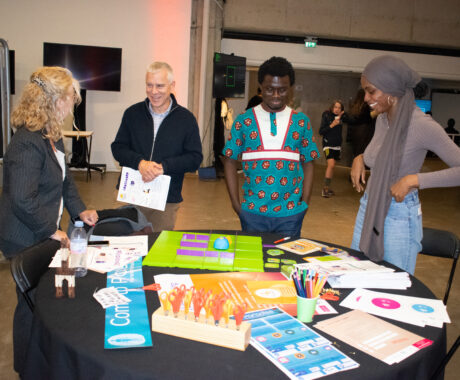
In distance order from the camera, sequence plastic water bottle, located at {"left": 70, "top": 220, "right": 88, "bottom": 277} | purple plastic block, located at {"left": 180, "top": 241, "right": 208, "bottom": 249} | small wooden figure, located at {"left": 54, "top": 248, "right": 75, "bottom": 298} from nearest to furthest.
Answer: small wooden figure, located at {"left": 54, "top": 248, "right": 75, "bottom": 298}
plastic water bottle, located at {"left": 70, "top": 220, "right": 88, "bottom": 277}
purple plastic block, located at {"left": 180, "top": 241, "right": 208, "bottom": 249}

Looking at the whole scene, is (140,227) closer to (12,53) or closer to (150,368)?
(150,368)

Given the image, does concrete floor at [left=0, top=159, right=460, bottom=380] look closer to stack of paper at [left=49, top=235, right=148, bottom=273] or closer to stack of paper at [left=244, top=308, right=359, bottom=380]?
stack of paper at [left=49, top=235, right=148, bottom=273]

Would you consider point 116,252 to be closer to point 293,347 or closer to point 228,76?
point 293,347

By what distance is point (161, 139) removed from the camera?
2898 millimetres

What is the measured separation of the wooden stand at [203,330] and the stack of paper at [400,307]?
49cm

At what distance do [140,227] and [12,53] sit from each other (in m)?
6.91

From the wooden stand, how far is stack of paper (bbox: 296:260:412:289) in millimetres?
620

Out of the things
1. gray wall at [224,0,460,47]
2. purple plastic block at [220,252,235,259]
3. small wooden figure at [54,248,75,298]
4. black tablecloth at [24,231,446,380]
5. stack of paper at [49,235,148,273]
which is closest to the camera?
black tablecloth at [24,231,446,380]

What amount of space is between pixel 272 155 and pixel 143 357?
1542 mm

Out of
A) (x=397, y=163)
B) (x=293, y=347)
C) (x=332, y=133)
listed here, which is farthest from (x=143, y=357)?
(x=332, y=133)

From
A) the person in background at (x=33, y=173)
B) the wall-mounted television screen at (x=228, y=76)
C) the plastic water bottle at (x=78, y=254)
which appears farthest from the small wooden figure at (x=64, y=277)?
the wall-mounted television screen at (x=228, y=76)

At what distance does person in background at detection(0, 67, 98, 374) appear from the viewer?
2.04 m

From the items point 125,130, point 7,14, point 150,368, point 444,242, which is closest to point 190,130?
point 125,130

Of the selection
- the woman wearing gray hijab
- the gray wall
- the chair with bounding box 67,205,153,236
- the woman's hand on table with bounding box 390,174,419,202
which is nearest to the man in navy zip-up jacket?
the chair with bounding box 67,205,153,236
